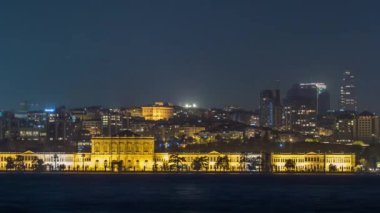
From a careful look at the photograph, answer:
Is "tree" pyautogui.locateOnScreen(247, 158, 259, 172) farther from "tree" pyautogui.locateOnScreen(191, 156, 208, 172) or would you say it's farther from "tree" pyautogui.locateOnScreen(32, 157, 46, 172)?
"tree" pyautogui.locateOnScreen(32, 157, 46, 172)

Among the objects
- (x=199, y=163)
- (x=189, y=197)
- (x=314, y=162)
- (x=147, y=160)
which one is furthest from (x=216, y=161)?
(x=189, y=197)

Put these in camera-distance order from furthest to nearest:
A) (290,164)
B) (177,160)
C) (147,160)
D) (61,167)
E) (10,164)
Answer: (61,167), (147,160), (290,164), (177,160), (10,164)

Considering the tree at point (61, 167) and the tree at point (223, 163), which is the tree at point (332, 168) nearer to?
the tree at point (223, 163)

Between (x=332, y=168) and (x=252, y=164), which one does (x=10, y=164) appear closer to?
(x=252, y=164)

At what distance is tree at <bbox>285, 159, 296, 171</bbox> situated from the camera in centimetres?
18488

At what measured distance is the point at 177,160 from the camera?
605 ft

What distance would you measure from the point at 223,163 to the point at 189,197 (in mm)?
78056

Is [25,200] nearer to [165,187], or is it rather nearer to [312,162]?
[165,187]

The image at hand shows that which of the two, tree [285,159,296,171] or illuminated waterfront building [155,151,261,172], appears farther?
illuminated waterfront building [155,151,261,172]

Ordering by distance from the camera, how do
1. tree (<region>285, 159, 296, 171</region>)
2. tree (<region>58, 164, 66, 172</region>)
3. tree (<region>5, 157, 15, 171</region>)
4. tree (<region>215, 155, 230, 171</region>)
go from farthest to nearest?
tree (<region>58, 164, 66, 172</region>)
tree (<region>285, 159, 296, 171</region>)
tree (<region>215, 155, 230, 171</region>)
tree (<region>5, 157, 15, 171</region>)

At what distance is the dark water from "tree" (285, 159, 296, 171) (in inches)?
1802

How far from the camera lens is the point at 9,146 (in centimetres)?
19900

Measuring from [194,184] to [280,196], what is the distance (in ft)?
94.8

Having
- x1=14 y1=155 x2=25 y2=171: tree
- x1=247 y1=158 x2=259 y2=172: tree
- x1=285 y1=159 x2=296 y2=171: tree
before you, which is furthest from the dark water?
x1=14 y1=155 x2=25 y2=171: tree
